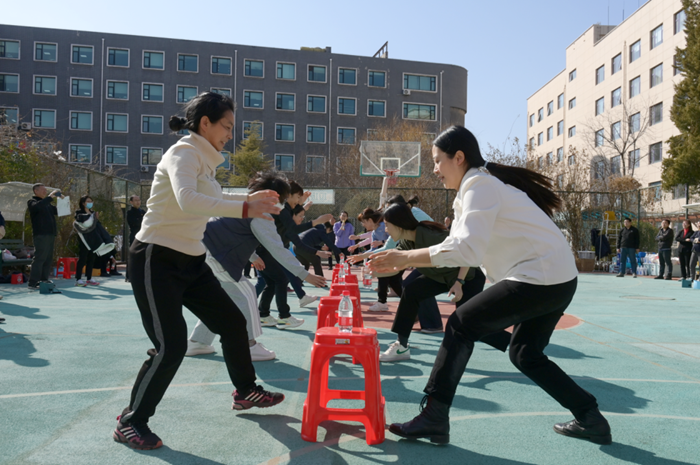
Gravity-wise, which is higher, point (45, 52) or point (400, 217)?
point (45, 52)

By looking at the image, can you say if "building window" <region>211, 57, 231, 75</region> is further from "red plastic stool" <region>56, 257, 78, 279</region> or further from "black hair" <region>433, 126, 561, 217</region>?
"black hair" <region>433, 126, 561, 217</region>

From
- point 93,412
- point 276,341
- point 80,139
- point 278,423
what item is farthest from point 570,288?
point 80,139

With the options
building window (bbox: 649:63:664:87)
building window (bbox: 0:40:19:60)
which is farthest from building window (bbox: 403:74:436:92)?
building window (bbox: 0:40:19:60)

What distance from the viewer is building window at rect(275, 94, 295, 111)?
49.9 metres

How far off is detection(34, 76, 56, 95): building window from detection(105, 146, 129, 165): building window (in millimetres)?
6321

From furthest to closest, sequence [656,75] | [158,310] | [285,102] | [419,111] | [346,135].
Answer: [419,111] → [346,135] → [285,102] → [656,75] → [158,310]

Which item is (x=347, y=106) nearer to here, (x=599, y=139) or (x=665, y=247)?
(x=599, y=139)

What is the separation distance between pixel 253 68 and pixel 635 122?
31469 mm

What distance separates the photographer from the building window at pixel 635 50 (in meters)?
41.2

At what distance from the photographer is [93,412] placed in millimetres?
3680

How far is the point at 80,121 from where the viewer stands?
4638 cm

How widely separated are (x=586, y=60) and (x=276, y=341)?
51.9 m

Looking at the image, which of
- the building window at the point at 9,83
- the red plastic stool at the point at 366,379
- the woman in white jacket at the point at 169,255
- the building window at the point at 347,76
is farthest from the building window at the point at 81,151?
the red plastic stool at the point at 366,379

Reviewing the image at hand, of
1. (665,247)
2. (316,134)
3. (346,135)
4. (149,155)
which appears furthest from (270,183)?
(346,135)
